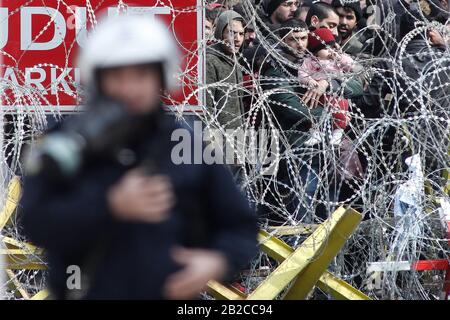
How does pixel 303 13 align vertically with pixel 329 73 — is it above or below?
above

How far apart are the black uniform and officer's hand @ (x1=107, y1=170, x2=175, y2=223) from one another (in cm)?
2

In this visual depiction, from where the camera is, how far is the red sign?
6.18 meters

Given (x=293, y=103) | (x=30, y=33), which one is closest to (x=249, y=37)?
(x=293, y=103)

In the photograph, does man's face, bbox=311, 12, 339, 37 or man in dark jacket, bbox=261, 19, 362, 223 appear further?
man's face, bbox=311, 12, 339, 37

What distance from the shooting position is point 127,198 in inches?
95.6

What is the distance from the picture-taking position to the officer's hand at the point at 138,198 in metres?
2.42

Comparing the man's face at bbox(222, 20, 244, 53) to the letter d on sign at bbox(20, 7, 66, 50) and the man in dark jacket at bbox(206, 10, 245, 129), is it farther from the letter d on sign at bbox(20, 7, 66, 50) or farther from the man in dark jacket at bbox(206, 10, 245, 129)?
the letter d on sign at bbox(20, 7, 66, 50)

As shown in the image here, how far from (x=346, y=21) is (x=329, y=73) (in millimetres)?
1196

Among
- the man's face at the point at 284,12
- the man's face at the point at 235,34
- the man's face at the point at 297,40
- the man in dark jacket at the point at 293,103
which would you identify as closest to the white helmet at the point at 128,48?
the man in dark jacket at the point at 293,103

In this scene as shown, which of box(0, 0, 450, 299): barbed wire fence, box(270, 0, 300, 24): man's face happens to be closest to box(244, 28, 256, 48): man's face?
box(270, 0, 300, 24): man's face

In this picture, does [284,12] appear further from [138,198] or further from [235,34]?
[138,198]

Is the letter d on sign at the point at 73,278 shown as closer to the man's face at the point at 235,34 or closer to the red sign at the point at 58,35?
the red sign at the point at 58,35

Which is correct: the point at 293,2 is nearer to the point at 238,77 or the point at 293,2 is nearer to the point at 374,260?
the point at 238,77
